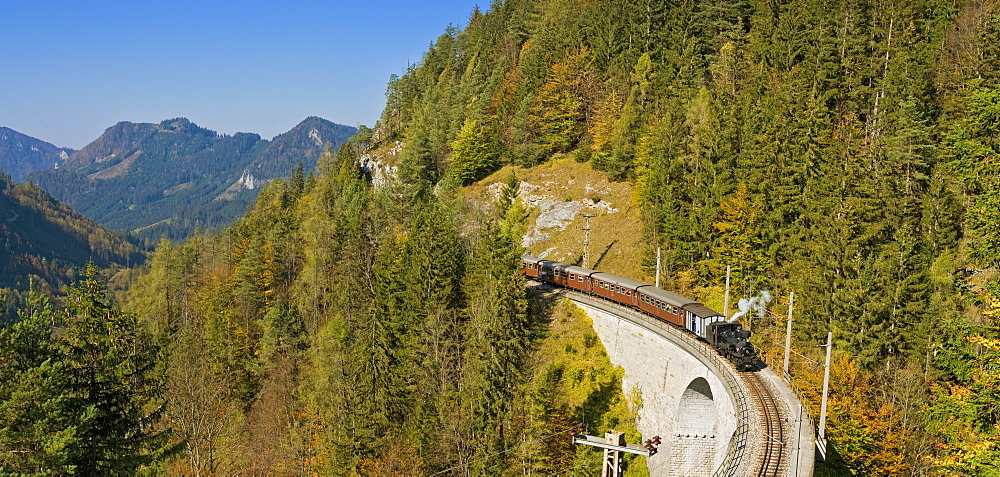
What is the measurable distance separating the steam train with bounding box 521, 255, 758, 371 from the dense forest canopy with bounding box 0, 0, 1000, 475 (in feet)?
Answer: 11.0

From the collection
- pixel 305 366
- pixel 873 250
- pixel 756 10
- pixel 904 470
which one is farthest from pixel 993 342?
pixel 756 10

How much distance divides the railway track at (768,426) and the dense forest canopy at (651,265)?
11.2 ft

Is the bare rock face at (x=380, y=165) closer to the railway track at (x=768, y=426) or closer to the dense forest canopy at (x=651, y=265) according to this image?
the dense forest canopy at (x=651, y=265)

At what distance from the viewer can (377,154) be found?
10306cm

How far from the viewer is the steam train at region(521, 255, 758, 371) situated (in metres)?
34.9

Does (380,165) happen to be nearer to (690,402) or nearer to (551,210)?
(551,210)

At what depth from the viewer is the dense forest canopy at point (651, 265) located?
3102 centimetres

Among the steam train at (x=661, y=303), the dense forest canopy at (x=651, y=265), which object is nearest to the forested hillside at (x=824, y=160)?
the dense forest canopy at (x=651, y=265)

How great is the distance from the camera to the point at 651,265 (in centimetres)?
5300

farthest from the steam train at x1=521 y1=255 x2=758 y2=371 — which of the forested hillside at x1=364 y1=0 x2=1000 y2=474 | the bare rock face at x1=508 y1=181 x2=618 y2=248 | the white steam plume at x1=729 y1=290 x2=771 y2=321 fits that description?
the bare rock face at x1=508 y1=181 x2=618 y2=248

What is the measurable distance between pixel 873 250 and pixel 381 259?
37.0 m

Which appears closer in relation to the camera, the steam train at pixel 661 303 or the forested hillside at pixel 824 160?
the forested hillside at pixel 824 160

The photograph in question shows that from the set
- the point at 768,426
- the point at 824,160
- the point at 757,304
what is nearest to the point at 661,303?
the point at 757,304

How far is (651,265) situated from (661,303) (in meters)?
10.9
